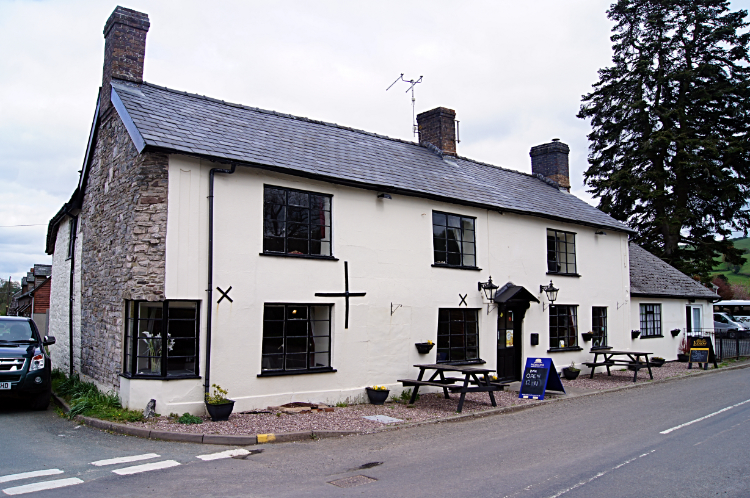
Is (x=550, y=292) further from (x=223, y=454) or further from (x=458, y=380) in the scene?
(x=223, y=454)

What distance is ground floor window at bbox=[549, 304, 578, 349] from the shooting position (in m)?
18.2

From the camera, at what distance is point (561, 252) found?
18.8m

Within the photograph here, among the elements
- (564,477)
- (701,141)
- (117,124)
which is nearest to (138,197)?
(117,124)

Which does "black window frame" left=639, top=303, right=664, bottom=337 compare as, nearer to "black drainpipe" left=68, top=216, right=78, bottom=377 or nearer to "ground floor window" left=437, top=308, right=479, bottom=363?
"ground floor window" left=437, top=308, right=479, bottom=363

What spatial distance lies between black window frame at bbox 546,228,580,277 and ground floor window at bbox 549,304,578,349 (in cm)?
113

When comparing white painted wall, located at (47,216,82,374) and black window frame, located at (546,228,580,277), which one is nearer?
white painted wall, located at (47,216,82,374)

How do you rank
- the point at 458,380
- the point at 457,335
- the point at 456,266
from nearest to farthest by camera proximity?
the point at 458,380, the point at 456,266, the point at 457,335

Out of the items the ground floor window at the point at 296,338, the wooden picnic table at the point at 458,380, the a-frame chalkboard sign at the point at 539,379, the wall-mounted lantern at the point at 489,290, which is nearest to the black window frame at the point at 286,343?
the ground floor window at the point at 296,338

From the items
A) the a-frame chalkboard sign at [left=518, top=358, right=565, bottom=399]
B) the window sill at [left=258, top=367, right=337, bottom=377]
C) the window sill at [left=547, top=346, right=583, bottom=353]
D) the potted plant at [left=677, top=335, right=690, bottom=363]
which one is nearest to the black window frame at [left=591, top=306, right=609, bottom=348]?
the window sill at [left=547, top=346, right=583, bottom=353]

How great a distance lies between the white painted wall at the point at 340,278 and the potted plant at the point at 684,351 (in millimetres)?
9848

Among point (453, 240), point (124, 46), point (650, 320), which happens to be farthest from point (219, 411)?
point (650, 320)

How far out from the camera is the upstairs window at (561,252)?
18.4 metres

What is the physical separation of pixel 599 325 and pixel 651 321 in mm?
4343

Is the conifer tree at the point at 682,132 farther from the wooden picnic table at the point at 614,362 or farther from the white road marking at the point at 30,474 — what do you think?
the white road marking at the point at 30,474
